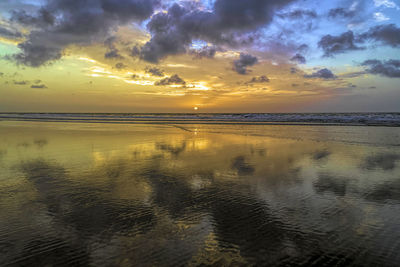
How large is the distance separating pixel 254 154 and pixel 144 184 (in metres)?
7.51

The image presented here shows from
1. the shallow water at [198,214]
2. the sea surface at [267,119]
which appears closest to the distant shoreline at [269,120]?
the sea surface at [267,119]

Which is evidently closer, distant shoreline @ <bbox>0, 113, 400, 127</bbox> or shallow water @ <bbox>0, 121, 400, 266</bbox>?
shallow water @ <bbox>0, 121, 400, 266</bbox>

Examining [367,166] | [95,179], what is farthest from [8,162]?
[367,166]

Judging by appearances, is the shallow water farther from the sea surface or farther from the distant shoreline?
the sea surface

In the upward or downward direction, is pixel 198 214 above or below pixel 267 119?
below

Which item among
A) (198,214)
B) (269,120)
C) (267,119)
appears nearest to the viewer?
(198,214)

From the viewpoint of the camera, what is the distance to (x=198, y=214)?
5680mm

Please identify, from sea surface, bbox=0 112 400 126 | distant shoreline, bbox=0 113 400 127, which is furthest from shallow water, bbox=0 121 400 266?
sea surface, bbox=0 112 400 126

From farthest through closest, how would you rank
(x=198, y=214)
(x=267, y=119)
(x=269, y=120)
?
(x=267, y=119), (x=269, y=120), (x=198, y=214)

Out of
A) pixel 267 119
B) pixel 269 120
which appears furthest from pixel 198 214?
pixel 267 119

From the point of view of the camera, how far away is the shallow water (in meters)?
4.10

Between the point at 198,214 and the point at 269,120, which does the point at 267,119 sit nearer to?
the point at 269,120

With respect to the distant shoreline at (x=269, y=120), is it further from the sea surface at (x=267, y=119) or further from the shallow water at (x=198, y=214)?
the shallow water at (x=198, y=214)

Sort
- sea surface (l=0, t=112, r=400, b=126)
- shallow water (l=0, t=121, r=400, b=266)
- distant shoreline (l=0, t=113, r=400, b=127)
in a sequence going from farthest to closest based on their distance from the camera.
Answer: sea surface (l=0, t=112, r=400, b=126) < distant shoreline (l=0, t=113, r=400, b=127) < shallow water (l=0, t=121, r=400, b=266)
